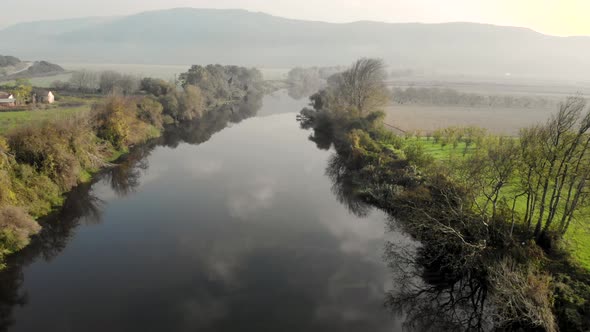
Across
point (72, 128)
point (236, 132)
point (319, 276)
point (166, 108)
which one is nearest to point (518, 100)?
point (236, 132)

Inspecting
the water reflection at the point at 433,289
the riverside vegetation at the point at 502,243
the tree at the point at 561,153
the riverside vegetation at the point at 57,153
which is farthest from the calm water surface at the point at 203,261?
the tree at the point at 561,153

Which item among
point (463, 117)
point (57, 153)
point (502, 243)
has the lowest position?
point (502, 243)

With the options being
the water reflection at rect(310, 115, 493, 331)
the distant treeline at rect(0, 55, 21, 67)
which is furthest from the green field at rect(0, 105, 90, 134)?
the distant treeline at rect(0, 55, 21, 67)

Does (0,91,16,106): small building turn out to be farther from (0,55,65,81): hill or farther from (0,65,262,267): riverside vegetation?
(0,55,65,81): hill

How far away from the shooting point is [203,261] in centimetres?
2402

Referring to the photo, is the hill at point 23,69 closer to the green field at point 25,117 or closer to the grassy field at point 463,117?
the green field at point 25,117

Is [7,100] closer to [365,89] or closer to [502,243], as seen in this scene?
[365,89]

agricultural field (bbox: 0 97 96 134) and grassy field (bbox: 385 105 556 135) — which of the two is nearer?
agricultural field (bbox: 0 97 96 134)

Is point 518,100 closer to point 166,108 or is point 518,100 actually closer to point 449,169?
point 449,169

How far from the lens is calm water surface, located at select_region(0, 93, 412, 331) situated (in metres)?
19.0

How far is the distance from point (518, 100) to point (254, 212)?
109740 millimetres

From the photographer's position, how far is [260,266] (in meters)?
23.6

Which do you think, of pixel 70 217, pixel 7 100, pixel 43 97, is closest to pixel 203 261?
pixel 70 217

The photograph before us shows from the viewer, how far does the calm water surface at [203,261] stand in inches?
748
